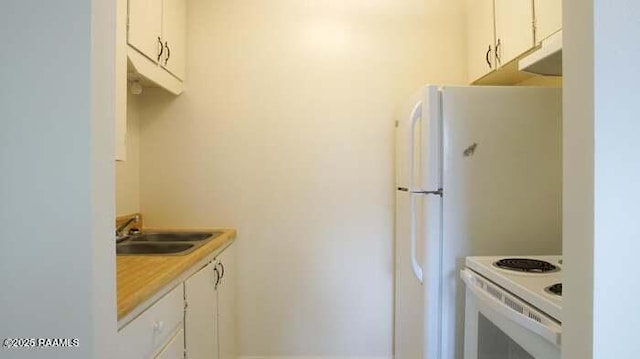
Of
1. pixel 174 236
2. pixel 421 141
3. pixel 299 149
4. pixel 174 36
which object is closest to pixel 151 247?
pixel 174 236

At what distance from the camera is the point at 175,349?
1369mm

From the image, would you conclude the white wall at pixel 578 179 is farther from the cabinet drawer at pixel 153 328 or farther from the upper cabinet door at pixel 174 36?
the upper cabinet door at pixel 174 36

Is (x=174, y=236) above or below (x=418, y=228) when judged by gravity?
below

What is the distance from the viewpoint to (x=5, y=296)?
70 centimetres

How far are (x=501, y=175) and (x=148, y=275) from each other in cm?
150

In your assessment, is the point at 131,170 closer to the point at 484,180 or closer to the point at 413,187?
the point at 413,187

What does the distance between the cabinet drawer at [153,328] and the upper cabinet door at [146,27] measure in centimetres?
117

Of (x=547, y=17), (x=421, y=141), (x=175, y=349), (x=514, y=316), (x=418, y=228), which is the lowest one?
(x=175, y=349)

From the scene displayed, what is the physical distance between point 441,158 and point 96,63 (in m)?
1.34

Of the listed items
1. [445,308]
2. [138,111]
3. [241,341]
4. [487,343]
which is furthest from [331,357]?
[138,111]

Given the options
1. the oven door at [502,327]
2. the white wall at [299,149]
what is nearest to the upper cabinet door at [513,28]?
the white wall at [299,149]

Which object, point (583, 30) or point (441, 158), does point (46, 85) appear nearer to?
point (583, 30)

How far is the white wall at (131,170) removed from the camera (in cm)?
217

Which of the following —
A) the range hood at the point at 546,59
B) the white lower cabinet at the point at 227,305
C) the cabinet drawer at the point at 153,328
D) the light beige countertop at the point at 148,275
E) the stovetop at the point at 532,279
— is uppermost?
the range hood at the point at 546,59
